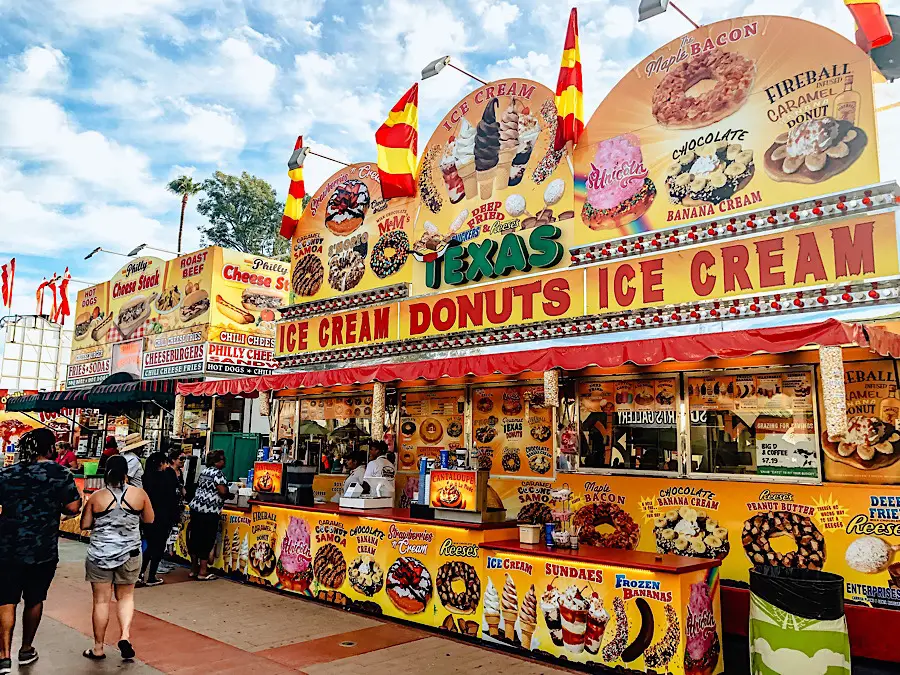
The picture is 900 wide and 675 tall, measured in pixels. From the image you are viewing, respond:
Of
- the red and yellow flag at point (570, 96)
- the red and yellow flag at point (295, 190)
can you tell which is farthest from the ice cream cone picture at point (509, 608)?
the red and yellow flag at point (295, 190)

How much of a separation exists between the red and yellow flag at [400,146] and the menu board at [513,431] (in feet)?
12.5

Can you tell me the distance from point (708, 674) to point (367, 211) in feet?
30.3

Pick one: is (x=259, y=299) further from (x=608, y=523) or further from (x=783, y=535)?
(x=783, y=535)

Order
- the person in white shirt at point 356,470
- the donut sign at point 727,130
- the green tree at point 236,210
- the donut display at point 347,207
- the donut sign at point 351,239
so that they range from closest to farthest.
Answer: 1. the donut sign at point 727,130
2. the person in white shirt at point 356,470
3. the donut sign at point 351,239
4. the donut display at point 347,207
5. the green tree at point 236,210

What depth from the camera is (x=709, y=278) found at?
7801mm

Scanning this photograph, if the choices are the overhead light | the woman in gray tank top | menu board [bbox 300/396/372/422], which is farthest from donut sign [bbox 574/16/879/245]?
the woman in gray tank top

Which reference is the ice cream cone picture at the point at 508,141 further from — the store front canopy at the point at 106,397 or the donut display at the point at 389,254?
the store front canopy at the point at 106,397

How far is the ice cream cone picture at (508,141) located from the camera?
10125 mm

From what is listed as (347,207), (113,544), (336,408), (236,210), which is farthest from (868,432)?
(236,210)

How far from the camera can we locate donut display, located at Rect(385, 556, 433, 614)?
7.54 meters

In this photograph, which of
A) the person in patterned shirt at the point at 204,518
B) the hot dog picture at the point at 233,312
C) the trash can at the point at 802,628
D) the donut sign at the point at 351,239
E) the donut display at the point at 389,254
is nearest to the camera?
the trash can at the point at 802,628

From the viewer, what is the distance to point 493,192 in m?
10.3

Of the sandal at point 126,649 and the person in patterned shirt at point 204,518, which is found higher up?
the person in patterned shirt at point 204,518

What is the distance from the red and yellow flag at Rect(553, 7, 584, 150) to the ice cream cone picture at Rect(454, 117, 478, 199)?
1.65 m
